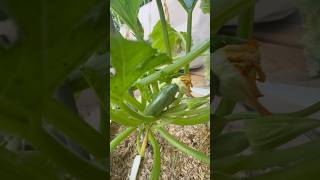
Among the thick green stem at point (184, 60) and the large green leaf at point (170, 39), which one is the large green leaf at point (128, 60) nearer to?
the thick green stem at point (184, 60)

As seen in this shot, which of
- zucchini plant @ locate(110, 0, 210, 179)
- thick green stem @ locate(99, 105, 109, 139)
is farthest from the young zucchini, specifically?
thick green stem @ locate(99, 105, 109, 139)

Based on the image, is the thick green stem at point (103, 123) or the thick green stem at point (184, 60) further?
the thick green stem at point (184, 60)

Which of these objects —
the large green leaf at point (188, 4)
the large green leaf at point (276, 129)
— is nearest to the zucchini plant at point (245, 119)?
the large green leaf at point (276, 129)

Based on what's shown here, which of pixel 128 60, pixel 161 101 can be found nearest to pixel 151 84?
pixel 161 101

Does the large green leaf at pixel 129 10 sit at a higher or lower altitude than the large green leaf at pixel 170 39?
higher

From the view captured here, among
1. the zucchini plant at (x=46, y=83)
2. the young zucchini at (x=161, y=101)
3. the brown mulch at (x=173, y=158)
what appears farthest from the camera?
the brown mulch at (x=173, y=158)

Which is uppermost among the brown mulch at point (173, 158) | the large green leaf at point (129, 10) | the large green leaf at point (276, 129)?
the large green leaf at point (129, 10)

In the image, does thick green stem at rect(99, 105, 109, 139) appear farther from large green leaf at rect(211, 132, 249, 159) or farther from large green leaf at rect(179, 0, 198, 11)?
large green leaf at rect(179, 0, 198, 11)
